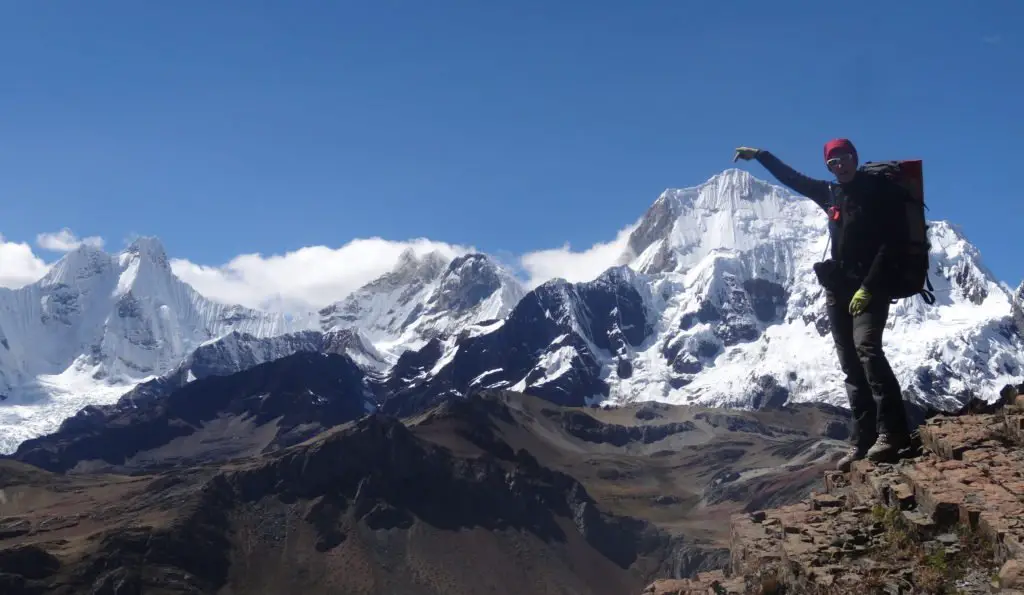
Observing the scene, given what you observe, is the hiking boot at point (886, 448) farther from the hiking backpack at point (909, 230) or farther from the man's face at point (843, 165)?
the man's face at point (843, 165)

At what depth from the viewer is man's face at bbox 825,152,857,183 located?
2159 cm

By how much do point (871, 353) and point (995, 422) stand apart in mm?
3700

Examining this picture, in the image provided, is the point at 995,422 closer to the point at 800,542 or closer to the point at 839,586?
the point at 800,542

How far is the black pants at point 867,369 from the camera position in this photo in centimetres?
2138

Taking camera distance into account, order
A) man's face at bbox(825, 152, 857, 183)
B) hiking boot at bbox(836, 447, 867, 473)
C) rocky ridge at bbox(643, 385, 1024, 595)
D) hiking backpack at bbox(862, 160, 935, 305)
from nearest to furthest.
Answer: rocky ridge at bbox(643, 385, 1024, 595) < hiking backpack at bbox(862, 160, 935, 305) < man's face at bbox(825, 152, 857, 183) < hiking boot at bbox(836, 447, 867, 473)

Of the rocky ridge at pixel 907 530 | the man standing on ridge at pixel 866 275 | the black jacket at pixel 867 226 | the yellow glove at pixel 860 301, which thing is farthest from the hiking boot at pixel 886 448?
the black jacket at pixel 867 226

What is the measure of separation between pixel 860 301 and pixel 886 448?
116 inches

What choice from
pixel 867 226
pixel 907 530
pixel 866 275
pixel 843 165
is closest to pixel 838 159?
pixel 843 165

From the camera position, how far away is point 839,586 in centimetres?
1484

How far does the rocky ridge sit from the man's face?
5.42 m

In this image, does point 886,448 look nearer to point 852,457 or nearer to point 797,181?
point 852,457

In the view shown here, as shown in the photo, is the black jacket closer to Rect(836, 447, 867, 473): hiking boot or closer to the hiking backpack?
the hiking backpack

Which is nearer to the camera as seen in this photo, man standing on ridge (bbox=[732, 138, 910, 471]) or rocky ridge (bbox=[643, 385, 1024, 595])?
rocky ridge (bbox=[643, 385, 1024, 595])

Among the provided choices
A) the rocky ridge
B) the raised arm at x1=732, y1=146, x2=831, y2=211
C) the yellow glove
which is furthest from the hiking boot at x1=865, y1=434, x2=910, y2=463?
the raised arm at x1=732, y1=146, x2=831, y2=211
